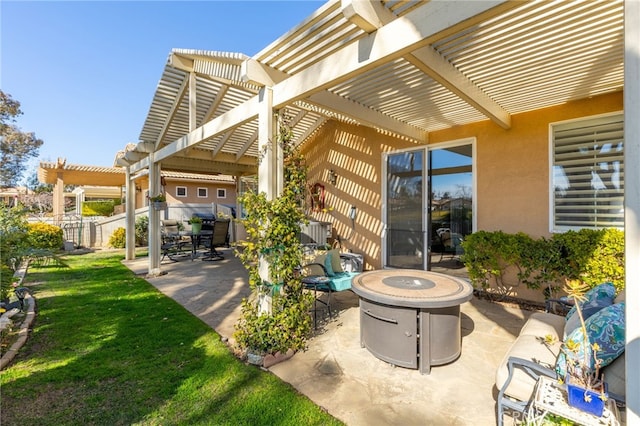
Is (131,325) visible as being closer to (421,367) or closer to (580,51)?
(421,367)

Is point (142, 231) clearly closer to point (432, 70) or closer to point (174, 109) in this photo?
point (174, 109)

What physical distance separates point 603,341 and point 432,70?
2621 millimetres

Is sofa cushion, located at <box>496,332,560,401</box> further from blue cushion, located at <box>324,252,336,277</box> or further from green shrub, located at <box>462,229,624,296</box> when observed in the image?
blue cushion, located at <box>324,252,336,277</box>

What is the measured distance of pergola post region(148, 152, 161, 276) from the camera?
22.8ft

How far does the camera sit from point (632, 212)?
1.34 metres

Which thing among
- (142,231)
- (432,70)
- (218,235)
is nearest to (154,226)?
(218,235)

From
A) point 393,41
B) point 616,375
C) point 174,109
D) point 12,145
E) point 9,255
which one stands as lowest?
point 616,375

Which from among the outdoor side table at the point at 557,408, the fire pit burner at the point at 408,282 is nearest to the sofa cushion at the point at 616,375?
the outdoor side table at the point at 557,408

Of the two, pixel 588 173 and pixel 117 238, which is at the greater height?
pixel 588 173

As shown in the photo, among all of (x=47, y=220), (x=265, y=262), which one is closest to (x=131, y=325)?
(x=265, y=262)

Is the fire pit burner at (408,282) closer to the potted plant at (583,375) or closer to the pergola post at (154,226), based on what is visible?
the potted plant at (583,375)

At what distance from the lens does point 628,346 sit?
1369 millimetres

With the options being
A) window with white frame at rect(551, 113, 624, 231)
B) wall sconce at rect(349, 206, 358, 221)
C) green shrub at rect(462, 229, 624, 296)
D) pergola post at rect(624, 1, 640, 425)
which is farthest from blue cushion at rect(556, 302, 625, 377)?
wall sconce at rect(349, 206, 358, 221)

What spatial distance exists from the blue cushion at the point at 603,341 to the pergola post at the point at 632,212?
302 millimetres
